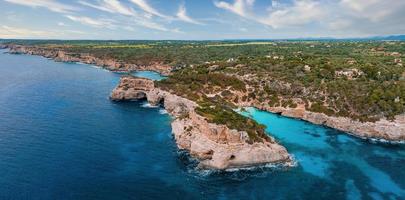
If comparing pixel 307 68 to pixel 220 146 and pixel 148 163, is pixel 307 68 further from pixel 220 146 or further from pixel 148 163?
pixel 148 163

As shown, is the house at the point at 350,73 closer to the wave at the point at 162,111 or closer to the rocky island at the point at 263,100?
the rocky island at the point at 263,100

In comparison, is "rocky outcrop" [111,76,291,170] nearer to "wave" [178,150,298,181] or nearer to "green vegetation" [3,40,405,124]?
"wave" [178,150,298,181]

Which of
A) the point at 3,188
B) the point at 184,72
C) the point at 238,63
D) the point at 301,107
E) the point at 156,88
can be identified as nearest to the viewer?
the point at 3,188

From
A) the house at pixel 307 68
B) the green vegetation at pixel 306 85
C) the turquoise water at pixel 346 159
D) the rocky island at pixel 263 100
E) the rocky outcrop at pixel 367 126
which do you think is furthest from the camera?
the house at pixel 307 68

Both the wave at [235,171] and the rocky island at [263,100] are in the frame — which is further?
the rocky island at [263,100]

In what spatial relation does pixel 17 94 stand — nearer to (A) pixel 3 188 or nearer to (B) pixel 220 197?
(A) pixel 3 188

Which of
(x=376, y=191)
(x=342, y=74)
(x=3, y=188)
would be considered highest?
(x=342, y=74)

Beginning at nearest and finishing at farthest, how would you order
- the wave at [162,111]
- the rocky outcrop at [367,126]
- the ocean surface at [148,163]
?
the ocean surface at [148,163]
the rocky outcrop at [367,126]
the wave at [162,111]

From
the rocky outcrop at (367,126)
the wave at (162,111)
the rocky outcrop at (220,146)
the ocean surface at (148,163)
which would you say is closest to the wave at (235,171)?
the ocean surface at (148,163)

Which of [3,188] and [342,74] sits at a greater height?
[342,74]

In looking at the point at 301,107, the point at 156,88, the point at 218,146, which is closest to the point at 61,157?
the point at 218,146
